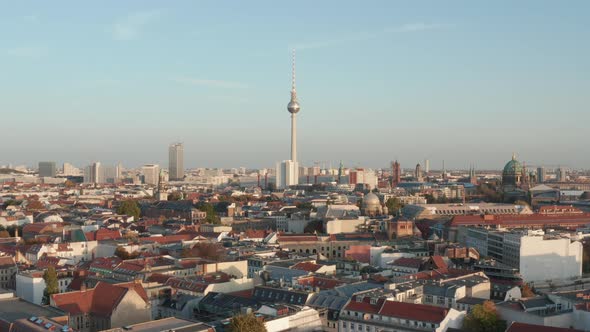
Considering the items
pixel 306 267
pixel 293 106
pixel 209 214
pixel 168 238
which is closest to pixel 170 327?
pixel 306 267

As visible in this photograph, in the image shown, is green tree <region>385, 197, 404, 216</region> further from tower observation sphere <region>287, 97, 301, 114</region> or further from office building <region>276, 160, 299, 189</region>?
office building <region>276, 160, 299, 189</region>

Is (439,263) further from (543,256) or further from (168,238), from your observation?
(168,238)

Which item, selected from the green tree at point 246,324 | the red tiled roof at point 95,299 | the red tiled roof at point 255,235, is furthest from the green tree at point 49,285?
the red tiled roof at point 255,235

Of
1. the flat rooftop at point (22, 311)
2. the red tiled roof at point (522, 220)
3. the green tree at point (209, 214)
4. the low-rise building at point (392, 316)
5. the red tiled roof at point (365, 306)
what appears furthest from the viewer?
the green tree at point (209, 214)

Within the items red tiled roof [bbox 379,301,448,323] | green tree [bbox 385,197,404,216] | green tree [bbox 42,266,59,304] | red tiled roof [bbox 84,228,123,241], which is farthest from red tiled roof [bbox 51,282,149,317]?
green tree [bbox 385,197,404,216]

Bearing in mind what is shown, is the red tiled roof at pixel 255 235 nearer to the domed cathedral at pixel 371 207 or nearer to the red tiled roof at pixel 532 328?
the domed cathedral at pixel 371 207
